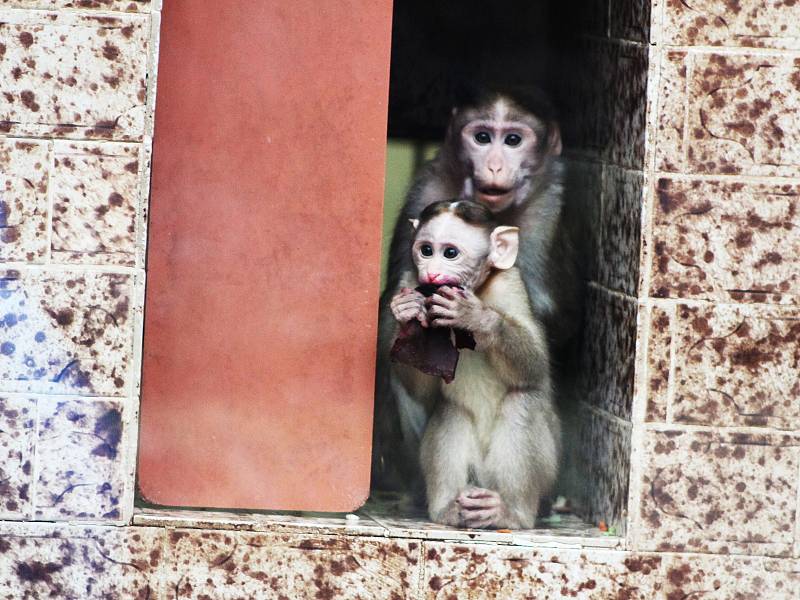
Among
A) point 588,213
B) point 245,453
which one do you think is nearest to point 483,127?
point 588,213

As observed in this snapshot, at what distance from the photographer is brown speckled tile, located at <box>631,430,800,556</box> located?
4.58 meters

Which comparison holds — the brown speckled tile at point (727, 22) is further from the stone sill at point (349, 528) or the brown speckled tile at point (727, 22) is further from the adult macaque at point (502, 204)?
the stone sill at point (349, 528)

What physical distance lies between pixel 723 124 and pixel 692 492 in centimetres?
120

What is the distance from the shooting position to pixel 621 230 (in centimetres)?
486

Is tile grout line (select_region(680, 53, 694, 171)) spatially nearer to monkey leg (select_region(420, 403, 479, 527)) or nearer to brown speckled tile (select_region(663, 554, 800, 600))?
monkey leg (select_region(420, 403, 479, 527))

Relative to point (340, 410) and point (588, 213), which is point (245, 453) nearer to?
point (340, 410)

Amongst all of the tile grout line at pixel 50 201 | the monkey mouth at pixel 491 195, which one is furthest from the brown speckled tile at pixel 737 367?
the tile grout line at pixel 50 201

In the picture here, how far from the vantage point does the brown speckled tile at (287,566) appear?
4.45m

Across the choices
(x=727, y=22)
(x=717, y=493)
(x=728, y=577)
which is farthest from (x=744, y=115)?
(x=728, y=577)

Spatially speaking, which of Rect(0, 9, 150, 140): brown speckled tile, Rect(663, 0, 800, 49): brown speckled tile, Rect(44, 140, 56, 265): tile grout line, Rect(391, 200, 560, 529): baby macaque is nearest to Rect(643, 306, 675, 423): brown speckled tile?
Rect(391, 200, 560, 529): baby macaque

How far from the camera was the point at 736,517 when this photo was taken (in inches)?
181

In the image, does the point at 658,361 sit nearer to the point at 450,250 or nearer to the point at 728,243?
the point at 728,243

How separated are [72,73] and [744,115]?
2138mm

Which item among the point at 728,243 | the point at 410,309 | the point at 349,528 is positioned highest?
the point at 728,243
